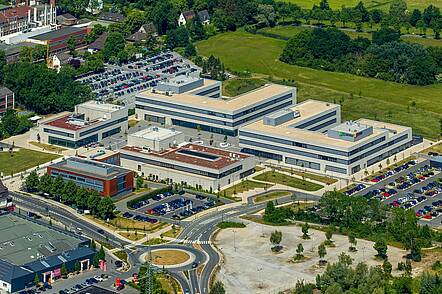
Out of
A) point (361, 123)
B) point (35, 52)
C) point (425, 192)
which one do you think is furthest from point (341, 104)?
point (35, 52)

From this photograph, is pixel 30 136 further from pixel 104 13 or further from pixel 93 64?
pixel 104 13

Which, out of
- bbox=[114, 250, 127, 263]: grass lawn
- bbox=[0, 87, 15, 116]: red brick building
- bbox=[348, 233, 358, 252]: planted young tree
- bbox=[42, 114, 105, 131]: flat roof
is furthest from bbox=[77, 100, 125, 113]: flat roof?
bbox=[348, 233, 358, 252]: planted young tree

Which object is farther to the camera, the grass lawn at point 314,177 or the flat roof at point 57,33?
the flat roof at point 57,33

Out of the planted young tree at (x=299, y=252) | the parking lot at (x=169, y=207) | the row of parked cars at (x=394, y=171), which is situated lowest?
the parking lot at (x=169, y=207)

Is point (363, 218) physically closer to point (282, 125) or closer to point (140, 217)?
point (140, 217)

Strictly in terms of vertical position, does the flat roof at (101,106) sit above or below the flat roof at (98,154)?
above

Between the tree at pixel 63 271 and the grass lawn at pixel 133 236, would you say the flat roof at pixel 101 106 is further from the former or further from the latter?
the tree at pixel 63 271

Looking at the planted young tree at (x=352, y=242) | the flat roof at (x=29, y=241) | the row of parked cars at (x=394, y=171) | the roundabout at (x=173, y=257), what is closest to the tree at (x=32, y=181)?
the flat roof at (x=29, y=241)
